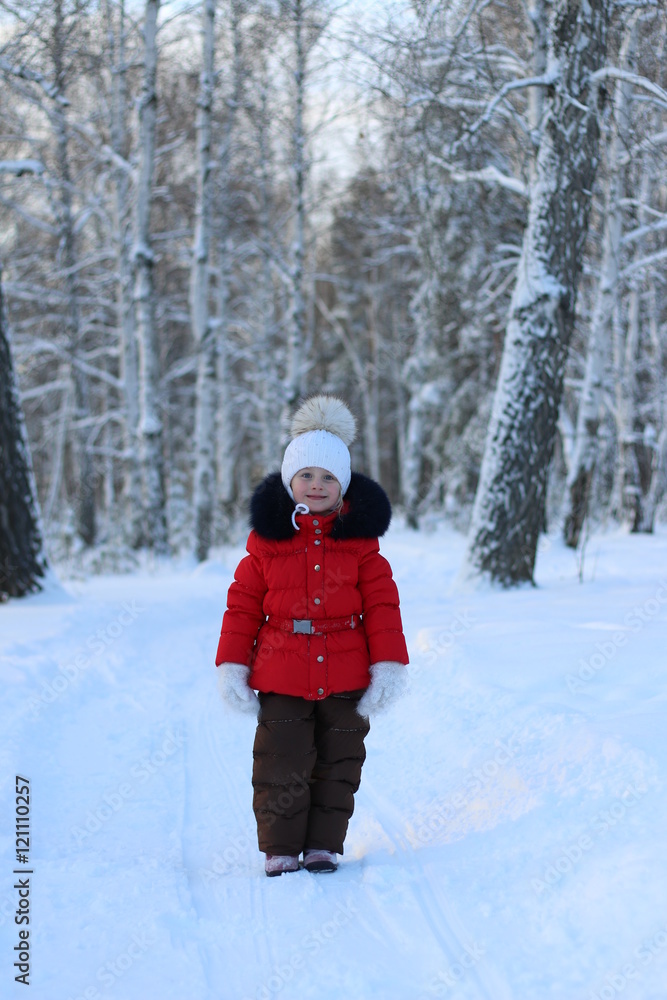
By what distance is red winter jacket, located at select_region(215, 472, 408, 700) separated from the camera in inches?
112

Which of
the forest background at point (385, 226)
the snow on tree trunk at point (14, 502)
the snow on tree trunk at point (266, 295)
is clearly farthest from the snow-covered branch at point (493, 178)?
the snow on tree trunk at point (266, 295)

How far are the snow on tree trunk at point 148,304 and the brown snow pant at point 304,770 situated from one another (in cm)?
915

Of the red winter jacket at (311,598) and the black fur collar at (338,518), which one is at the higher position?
the black fur collar at (338,518)

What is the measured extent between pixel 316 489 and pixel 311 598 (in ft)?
1.36

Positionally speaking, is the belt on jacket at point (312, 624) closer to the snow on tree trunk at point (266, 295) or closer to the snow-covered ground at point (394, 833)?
the snow-covered ground at point (394, 833)

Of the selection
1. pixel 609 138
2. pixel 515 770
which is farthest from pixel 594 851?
pixel 609 138

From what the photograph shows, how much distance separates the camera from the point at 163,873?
2752 millimetres

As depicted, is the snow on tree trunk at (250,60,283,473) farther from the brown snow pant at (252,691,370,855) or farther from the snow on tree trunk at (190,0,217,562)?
A: the brown snow pant at (252,691,370,855)

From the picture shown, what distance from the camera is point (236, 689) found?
2832 mm

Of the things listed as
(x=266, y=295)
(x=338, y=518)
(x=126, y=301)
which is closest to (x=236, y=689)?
(x=338, y=518)

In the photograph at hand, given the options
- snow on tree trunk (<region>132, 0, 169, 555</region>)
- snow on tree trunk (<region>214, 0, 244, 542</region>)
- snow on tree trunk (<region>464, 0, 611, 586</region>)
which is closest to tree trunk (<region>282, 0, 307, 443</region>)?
snow on tree trunk (<region>214, 0, 244, 542</region>)

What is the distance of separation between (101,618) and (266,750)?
3885 millimetres

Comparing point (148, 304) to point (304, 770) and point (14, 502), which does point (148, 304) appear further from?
point (304, 770)

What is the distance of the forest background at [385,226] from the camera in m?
6.78
